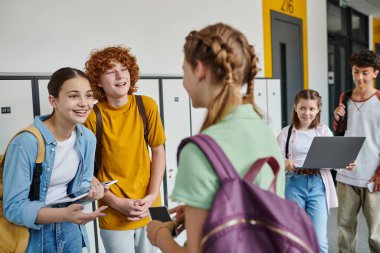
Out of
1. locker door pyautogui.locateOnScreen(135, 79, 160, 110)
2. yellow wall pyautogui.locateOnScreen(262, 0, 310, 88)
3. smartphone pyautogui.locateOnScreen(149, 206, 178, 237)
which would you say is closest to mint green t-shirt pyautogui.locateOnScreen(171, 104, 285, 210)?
smartphone pyautogui.locateOnScreen(149, 206, 178, 237)

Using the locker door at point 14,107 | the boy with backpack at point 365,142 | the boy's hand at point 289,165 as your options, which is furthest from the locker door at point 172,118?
the boy with backpack at point 365,142

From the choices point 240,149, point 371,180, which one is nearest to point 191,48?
point 240,149

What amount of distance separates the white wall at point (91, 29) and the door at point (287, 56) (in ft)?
4.46

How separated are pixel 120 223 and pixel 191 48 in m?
1.04

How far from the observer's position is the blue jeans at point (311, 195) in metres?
2.28

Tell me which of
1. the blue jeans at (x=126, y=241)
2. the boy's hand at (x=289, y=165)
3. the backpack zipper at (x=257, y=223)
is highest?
the backpack zipper at (x=257, y=223)

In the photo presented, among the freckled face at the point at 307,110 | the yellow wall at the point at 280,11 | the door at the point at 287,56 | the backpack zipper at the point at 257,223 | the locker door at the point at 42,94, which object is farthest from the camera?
the door at the point at 287,56

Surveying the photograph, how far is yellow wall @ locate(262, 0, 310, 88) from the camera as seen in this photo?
451cm

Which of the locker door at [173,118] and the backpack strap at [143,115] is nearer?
the backpack strap at [143,115]

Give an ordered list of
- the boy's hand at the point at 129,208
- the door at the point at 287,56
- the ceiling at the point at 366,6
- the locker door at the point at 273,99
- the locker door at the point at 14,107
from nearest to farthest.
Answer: the boy's hand at the point at 129,208 < the locker door at the point at 14,107 < the locker door at the point at 273,99 < the door at the point at 287,56 < the ceiling at the point at 366,6

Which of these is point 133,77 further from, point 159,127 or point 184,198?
A: point 184,198

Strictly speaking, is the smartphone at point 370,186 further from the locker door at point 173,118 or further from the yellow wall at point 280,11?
the yellow wall at point 280,11

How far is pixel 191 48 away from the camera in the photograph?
2.84 feet

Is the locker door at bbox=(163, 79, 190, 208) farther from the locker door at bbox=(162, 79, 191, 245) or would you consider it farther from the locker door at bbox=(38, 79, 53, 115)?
the locker door at bbox=(38, 79, 53, 115)
